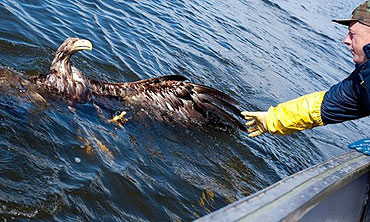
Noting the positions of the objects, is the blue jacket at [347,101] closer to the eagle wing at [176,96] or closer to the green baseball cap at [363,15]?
the green baseball cap at [363,15]

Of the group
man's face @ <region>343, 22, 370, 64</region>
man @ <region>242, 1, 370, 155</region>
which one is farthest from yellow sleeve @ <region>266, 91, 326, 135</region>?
man's face @ <region>343, 22, 370, 64</region>

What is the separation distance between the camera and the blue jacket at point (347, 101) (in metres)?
3.70

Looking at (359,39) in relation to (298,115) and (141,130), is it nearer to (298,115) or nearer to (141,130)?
(298,115)

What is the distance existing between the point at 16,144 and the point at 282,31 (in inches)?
473

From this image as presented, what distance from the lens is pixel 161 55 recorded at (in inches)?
344

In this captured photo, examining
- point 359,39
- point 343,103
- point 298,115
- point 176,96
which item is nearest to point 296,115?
point 298,115

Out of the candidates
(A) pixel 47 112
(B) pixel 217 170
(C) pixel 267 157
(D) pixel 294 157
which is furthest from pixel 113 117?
(D) pixel 294 157

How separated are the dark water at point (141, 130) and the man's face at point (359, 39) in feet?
6.74

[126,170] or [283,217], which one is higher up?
[283,217]

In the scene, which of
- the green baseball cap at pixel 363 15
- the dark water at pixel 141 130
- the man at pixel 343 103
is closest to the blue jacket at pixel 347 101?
the man at pixel 343 103

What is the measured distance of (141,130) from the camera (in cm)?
595

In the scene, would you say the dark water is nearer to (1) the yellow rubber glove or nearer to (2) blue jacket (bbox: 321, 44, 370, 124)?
(1) the yellow rubber glove

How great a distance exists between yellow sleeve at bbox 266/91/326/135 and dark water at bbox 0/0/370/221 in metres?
1.14

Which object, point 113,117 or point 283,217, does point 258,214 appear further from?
point 113,117
